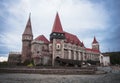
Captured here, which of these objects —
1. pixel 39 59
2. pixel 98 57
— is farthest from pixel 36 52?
pixel 98 57

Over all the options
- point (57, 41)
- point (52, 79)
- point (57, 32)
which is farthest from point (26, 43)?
point (52, 79)

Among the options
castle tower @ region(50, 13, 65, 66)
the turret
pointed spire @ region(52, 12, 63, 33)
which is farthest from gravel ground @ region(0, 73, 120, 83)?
pointed spire @ region(52, 12, 63, 33)

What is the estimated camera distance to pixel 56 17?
62.1 meters

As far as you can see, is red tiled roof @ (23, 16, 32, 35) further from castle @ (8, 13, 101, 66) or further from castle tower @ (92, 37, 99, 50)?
castle tower @ (92, 37, 99, 50)

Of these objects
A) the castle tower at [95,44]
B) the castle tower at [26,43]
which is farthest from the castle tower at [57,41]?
the castle tower at [95,44]

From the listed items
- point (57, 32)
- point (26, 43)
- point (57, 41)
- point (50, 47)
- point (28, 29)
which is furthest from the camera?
point (28, 29)

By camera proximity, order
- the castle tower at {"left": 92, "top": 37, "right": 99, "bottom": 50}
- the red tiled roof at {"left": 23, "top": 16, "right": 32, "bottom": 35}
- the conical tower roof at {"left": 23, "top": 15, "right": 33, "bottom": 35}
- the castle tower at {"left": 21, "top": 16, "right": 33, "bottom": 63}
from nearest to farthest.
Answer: the castle tower at {"left": 21, "top": 16, "right": 33, "bottom": 63}, the conical tower roof at {"left": 23, "top": 15, "right": 33, "bottom": 35}, the red tiled roof at {"left": 23, "top": 16, "right": 32, "bottom": 35}, the castle tower at {"left": 92, "top": 37, "right": 99, "bottom": 50}

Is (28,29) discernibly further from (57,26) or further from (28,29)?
(57,26)

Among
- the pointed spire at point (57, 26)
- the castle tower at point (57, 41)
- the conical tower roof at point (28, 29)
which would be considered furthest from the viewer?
the conical tower roof at point (28, 29)

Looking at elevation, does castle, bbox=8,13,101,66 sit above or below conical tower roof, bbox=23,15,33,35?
below

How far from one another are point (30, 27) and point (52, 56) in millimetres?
17770

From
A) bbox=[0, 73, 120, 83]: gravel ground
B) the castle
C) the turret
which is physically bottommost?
bbox=[0, 73, 120, 83]: gravel ground

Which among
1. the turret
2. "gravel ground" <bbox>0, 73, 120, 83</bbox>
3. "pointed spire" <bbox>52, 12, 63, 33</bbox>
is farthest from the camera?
"pointed spire" <bbox>52, 12, 63, 33</bbox>

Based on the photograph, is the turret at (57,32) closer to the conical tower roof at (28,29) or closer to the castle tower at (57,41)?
the castle tower at (57,41)
